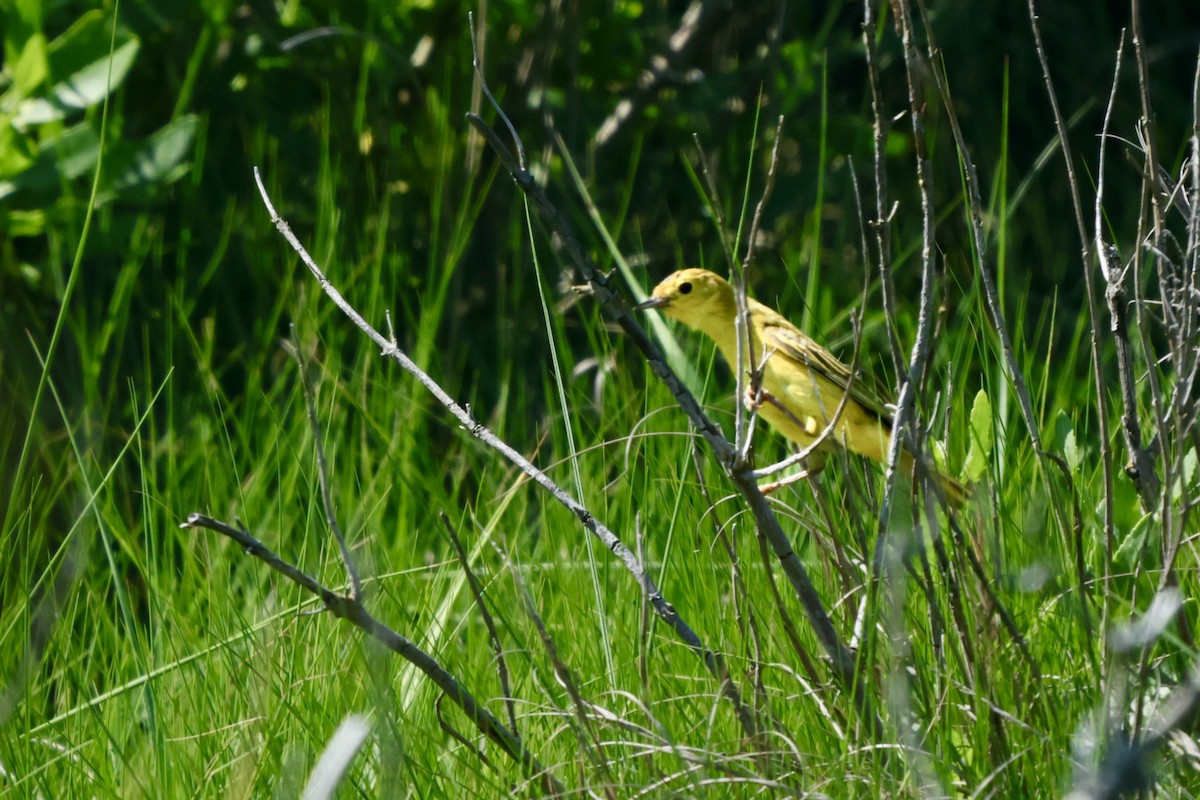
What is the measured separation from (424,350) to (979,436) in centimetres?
176

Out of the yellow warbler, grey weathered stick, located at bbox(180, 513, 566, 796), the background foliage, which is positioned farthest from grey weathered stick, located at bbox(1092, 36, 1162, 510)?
the yellow warbler

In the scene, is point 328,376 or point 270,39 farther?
point 270,39

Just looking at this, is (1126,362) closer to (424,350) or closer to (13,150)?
(424,350)

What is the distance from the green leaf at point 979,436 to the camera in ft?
7.71

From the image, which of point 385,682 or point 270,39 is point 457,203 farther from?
point 385,682

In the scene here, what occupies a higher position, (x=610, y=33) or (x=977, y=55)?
(x=610, y=33)

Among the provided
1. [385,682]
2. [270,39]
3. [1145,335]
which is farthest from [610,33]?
[385,682]

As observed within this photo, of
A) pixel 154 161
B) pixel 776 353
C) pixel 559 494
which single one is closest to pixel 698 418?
pixel 559 494

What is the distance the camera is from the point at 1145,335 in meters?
1.99

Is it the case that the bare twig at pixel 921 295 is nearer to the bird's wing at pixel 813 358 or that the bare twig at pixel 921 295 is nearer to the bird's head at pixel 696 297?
the bird's wing at pixel 813 358

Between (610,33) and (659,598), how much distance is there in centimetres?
358

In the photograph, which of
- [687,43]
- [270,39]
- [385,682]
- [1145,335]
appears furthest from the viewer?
[687,43]

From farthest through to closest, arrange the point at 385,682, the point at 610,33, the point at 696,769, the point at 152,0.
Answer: the point at 610,33, the point at 152,0, the point at 696,769, the point at 385,682

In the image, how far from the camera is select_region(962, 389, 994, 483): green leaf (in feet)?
7.71
